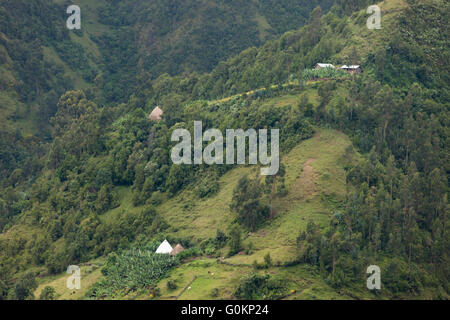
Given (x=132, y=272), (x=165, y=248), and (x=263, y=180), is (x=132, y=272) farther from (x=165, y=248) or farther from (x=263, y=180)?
(x=263, y=180)

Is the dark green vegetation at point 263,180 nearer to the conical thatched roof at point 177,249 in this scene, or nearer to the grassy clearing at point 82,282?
the grassy clearing at point 82,282

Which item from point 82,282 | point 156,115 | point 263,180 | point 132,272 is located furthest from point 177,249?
point 156,115

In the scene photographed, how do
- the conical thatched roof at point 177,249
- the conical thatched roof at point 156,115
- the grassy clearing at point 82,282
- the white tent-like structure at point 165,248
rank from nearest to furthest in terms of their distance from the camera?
1. the grassy clearing at point 82,282
2. the conical thatched roof at point 177,249
3. the white tent-like structure at point 165,248
4. the conical thatched roof at point 156,115

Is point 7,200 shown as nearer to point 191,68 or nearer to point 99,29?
point 191,68

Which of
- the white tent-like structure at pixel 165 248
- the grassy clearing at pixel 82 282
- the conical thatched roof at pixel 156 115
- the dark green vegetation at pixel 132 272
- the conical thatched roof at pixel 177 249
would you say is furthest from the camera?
the conical thatched roof at pixel 156 115

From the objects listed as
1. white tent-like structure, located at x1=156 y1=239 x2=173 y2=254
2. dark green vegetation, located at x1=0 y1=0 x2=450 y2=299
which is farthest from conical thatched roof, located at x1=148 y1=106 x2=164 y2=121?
white tent-like structure, located at x1=156 y1=239 x2=173 y2=254

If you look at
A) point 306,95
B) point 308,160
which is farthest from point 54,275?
point 306,95

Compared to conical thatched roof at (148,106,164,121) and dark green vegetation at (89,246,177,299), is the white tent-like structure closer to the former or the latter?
dark green vegetation at (89,246,177,299)

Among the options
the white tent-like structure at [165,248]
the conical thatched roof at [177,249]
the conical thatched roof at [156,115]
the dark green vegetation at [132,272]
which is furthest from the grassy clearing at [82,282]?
the conical thatched roof at [156,115]
